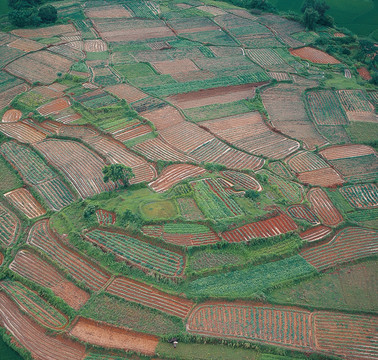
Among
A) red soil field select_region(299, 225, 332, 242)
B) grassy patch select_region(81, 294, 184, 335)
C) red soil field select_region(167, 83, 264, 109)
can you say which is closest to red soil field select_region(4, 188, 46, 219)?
grassy patch select_region(81, 294, 184, 335)

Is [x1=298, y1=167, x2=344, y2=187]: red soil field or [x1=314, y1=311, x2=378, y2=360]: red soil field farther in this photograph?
[x1=298, y1=167, x2=344, y2=187]: red soil field

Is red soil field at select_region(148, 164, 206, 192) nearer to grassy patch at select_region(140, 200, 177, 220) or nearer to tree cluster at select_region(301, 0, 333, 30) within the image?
grassy patch at select_region(140, 200, 177, 220)

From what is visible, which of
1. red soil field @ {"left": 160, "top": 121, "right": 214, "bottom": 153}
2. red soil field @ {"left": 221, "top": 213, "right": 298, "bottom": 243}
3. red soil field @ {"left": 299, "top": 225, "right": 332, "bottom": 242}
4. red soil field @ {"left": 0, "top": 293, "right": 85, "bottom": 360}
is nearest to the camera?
red soil field @ {"left": 0, "top": 293, "right": 85, "bottom": 360}

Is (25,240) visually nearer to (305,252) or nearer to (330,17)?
(305,252)

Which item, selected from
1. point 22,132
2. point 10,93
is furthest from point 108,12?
point 22,132

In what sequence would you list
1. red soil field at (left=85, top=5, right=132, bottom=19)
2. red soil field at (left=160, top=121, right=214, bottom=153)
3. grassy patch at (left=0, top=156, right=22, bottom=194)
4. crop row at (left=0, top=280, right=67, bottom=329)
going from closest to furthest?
1. crop row at (left=0, top=280, right=67, bottom=329)
2. grassy patch at (left=0, top=156, right=22, bottom=194)
3. red soil field at (left=160, top=121, right=214, bottom=153)
4. red soil field at (left=85, top=5, right=132, bottom=19)

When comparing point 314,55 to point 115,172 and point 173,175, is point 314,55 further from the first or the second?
point 115,172

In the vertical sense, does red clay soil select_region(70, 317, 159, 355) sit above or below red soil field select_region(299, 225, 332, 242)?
below

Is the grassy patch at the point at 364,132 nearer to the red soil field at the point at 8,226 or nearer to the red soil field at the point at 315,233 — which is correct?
the red soil field at the point at 315,233
